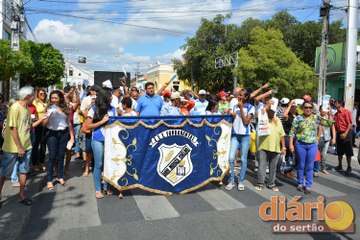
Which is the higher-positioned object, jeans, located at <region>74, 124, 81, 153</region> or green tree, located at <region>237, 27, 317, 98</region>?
green tree, located at <region>237, 27, 317, 98</region>

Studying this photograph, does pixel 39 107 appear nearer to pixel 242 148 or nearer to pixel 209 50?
pixel 242 148

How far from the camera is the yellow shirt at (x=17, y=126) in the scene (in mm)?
5000

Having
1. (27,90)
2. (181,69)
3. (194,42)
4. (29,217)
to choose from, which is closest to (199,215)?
(29,217)

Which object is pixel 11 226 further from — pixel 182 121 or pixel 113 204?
pixel 182 121

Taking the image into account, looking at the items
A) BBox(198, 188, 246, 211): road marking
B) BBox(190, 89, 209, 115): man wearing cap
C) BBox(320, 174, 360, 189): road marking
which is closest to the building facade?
BBox(320, 174, 360, 189): road marking

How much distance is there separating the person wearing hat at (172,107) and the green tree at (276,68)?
2276 cm

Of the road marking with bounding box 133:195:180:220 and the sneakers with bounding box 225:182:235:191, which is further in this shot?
the sneakers with bounding box 225:182:235:191

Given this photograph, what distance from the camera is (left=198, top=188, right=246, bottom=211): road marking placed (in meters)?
5.37

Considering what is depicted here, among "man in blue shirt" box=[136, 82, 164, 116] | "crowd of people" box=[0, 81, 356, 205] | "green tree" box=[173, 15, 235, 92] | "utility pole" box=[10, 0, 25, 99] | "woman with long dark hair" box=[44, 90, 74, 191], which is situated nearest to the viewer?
"crowd of people" box=[0, 81, 356, 205]

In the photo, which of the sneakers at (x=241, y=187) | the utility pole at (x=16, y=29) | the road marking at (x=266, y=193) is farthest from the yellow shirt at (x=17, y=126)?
the utility pole at (x=16, y=29)

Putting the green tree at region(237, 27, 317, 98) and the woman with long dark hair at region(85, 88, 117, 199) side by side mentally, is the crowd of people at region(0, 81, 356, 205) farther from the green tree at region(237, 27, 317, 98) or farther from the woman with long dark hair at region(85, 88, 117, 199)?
the green tree at region(237, 27, 317, 98)

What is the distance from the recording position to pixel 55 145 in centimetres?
616

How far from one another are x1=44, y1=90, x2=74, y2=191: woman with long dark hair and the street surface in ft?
1.64

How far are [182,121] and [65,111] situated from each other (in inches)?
83.4
